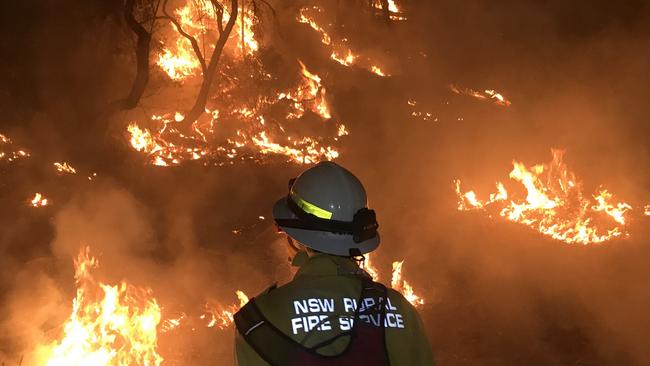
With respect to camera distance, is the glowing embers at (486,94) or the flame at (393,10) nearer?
the glowing embers at (486,94)

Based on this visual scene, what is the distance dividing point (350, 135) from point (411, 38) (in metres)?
5.86

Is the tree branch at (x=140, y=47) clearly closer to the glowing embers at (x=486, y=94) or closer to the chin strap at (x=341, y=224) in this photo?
the glowing embers at (x=486, y=94)

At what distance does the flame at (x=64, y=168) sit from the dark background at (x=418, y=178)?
15 cm

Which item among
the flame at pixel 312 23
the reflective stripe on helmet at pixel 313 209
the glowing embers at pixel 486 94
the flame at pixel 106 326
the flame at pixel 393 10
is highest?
the flame at pixel 393 10

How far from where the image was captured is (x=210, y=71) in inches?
471

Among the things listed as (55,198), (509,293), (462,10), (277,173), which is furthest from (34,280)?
(462,10)

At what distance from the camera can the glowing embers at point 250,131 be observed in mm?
11945

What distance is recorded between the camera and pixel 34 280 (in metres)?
7.41

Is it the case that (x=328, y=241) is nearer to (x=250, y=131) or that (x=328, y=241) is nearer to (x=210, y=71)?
(x=210, y=71)

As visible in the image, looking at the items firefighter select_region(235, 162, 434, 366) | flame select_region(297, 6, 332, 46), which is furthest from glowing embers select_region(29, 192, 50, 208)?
flame select_region(297, 6, 332, 46)

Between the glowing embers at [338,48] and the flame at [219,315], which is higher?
the glowing embers at [338,48]

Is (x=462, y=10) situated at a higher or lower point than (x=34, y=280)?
higher

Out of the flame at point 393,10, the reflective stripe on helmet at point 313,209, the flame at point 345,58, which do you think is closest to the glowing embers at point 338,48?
the flame at point 345,58

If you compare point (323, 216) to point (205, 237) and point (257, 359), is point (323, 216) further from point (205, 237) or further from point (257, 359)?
point (205, 237)
